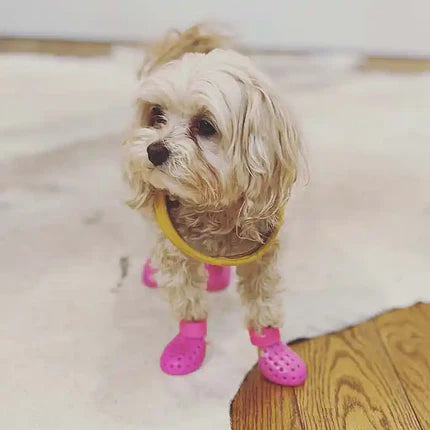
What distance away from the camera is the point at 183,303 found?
1085 mm

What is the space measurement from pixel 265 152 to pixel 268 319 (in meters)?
0.32

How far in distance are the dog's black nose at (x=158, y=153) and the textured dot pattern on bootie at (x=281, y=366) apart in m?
0.40

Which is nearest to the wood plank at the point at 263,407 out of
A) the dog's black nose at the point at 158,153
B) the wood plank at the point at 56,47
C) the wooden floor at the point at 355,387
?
the wooden floor at the point at 355,387

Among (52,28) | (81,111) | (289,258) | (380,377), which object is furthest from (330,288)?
(52,28)

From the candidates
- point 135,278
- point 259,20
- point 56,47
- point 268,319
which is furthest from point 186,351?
point 259,20

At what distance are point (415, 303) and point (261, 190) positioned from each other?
1.79ft

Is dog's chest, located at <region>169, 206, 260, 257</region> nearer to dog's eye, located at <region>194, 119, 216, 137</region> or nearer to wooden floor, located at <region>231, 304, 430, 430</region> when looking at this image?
dog's eye, located at <region>194, 119, 216, 137</region>

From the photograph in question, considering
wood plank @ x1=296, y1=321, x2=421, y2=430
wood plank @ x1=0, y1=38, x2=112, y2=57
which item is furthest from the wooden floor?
wood plank @ x1=0, y1=38, x2=112, y2=57

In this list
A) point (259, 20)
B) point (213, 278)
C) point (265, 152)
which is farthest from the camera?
point (259, 20)

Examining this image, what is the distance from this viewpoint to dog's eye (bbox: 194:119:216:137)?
90 cm

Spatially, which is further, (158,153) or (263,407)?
(263,407)

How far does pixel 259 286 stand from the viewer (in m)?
1.08

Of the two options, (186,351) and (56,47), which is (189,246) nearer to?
(186,351)

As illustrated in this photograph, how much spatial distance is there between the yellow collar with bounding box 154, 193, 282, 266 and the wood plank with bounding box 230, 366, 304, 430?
23 cm
